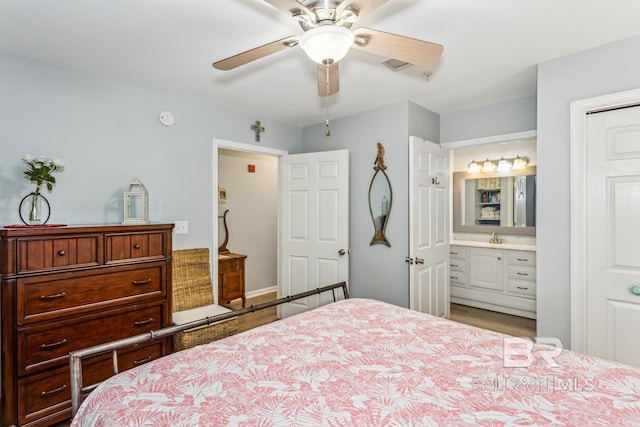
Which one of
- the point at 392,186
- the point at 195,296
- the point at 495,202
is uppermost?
the point at 392,186

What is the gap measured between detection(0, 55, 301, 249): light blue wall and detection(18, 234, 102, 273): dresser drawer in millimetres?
504

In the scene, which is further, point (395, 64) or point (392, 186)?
point (392, 186)

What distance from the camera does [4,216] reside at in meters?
2.27

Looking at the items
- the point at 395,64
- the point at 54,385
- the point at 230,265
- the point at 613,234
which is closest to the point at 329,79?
the point at 395,64

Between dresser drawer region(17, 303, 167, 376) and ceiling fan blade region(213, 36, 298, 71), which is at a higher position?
ceiling fan blade region(213, 36, 298, 71)

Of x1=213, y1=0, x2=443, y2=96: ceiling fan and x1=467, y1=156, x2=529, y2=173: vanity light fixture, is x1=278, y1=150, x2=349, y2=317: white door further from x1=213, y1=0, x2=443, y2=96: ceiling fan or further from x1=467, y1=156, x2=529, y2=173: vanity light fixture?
x1=467, y1=156, x2=529, y2=173: vanity light fixture

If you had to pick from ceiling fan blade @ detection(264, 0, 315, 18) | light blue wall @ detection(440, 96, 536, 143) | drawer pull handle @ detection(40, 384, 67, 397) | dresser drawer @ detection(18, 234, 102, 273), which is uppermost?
light blue wall @ detection(440, 96, 536, 143)

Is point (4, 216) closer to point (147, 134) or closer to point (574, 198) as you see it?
point (147, 134)

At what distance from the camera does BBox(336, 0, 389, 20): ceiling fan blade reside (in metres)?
1.27

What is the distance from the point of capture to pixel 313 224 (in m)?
3.81

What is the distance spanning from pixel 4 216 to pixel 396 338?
266 cm

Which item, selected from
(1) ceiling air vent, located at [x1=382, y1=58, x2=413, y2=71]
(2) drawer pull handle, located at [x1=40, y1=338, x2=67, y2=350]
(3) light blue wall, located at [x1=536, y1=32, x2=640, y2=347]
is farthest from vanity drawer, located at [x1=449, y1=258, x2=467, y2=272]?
(2) drawer pull handle, located at [x1=40, y1=338, x2=67, y2=350]

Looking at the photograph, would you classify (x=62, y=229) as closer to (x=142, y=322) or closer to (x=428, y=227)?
(x=142, y=322)

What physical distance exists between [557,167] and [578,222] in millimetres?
407
